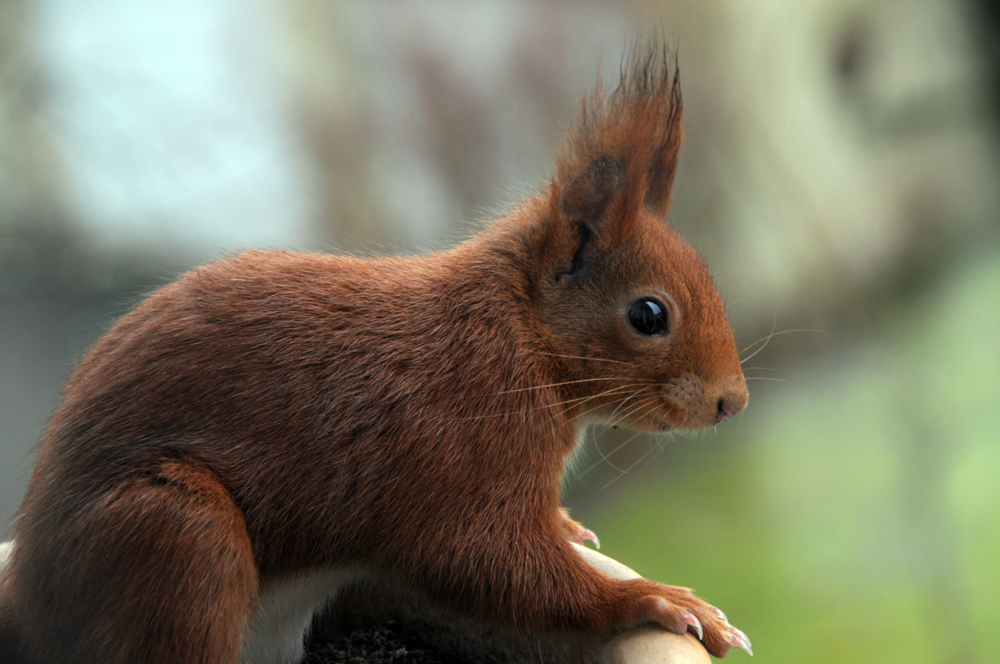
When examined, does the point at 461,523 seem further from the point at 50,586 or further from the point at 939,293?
the point at 939,293

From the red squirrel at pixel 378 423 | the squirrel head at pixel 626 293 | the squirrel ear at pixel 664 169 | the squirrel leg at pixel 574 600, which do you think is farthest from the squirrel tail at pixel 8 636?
the squirrel ear at pixel 664 169

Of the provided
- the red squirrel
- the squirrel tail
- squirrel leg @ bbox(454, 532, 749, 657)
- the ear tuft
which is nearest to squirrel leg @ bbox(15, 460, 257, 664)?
the red squirrel

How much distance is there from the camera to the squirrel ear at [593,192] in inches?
34.7

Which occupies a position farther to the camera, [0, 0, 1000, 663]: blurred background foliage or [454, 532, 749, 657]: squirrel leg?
[0, 0, 1000, 663]: blurred background foliage

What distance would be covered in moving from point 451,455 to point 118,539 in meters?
0.30

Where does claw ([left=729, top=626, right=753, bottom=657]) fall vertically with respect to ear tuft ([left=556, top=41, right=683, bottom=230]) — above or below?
below

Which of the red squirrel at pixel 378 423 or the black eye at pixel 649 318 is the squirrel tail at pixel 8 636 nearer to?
the red squirrel at pixel 378 423

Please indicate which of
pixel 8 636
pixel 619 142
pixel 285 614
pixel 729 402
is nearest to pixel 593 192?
pixel 619 142

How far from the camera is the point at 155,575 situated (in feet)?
2.31

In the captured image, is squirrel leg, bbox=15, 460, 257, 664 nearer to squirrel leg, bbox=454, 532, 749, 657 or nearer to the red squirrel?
the red squirrel

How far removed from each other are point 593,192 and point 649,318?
15 centimetres

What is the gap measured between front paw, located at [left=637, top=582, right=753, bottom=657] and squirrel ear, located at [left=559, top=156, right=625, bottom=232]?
0.39 metres

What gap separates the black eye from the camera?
88 cm

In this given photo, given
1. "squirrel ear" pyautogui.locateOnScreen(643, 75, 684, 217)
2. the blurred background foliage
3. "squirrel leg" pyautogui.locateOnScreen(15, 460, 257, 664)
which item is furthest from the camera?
the blurred background foliage
